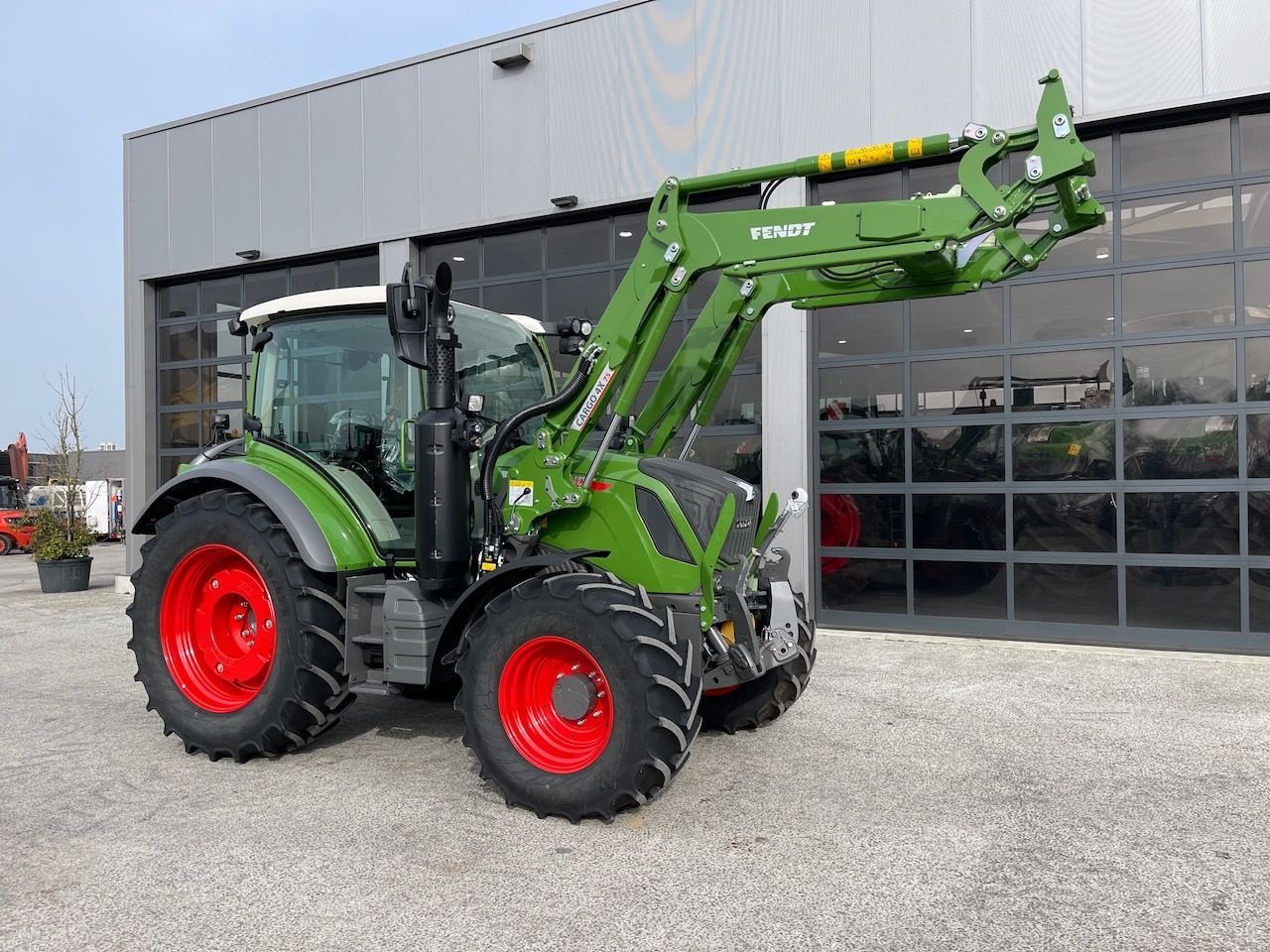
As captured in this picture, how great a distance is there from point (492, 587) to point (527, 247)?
7128mm

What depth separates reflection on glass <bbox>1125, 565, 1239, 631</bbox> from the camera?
26.9ft

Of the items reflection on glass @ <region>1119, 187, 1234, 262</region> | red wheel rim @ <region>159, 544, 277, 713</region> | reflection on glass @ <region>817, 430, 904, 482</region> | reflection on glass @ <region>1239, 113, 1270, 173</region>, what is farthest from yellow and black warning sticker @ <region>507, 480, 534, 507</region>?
reflection on glass @ <region>1239, 113, 1270, 173</region>

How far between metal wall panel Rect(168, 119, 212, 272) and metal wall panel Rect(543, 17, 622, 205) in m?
5.41

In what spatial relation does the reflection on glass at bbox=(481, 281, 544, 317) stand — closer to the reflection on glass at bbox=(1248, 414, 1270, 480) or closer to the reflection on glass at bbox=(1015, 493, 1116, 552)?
the reflection on glass at bbox=(1015, 493, 1116, 552)

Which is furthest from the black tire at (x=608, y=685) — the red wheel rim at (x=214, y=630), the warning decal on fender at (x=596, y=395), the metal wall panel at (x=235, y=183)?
the metal wall panel at (x=235, y=183)

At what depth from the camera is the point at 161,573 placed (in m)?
5.38

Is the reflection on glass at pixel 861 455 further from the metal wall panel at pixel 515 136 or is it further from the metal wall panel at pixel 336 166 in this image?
the metal wall panel at pixel 336 166

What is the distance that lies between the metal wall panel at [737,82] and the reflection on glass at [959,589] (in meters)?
4.23

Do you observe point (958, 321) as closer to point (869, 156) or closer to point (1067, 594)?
point (1067, 594)

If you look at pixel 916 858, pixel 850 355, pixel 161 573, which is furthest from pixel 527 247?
pixel 916 858

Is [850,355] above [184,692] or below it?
above

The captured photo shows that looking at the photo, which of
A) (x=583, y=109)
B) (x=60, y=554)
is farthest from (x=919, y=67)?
(x=60, y=554)

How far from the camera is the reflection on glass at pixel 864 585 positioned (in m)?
9.34

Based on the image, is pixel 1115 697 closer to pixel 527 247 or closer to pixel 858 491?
→ pixel 858 491
